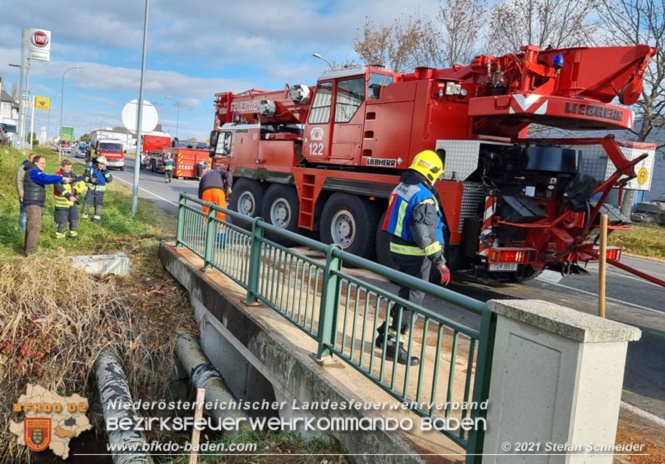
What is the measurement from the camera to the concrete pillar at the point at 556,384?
94.8 inches

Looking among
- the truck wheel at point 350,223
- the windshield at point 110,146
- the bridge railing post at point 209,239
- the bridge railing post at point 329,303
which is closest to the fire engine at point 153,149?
the windshield at point 110,146

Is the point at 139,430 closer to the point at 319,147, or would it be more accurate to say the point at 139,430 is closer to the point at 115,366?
the point at 115,366

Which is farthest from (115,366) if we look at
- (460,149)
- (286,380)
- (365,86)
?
(365,86)

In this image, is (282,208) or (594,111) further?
(282,208)

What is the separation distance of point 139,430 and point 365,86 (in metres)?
6.31

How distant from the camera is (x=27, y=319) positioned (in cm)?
612

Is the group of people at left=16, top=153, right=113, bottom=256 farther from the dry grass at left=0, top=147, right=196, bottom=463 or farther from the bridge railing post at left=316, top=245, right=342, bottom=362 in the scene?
the bridge railing post at left=316, top=245, right=342, bottom=362

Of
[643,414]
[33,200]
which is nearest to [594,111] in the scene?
[643,414]

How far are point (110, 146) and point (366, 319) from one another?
123ft

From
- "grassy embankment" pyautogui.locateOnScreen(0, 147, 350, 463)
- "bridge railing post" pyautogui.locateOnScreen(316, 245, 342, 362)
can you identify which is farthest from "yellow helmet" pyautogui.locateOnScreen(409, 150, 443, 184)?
"grassy embankment" pyautogui.locateOnScreen(0, 147, 350, 463)

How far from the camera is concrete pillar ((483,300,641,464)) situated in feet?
7.90

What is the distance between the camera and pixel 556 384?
2473 mm

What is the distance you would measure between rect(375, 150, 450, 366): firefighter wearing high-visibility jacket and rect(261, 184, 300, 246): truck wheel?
617cm

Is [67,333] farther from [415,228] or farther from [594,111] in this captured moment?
[594,111]
